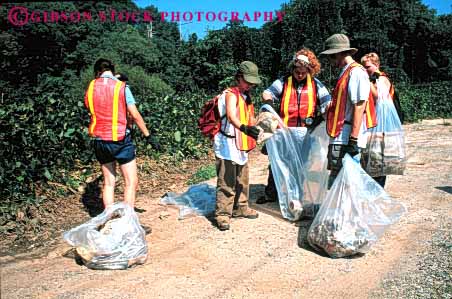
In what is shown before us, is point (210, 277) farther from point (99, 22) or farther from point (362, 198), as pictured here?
point (99, 22)

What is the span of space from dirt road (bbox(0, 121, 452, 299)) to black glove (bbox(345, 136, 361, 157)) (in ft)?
2.84

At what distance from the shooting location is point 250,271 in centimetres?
346

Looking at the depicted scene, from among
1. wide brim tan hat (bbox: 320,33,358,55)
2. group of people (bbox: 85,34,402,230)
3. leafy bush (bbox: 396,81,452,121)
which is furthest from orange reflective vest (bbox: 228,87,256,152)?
leafy bush (bbox: 396,81,452,121)

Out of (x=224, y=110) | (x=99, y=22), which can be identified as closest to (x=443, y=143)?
(x=224, y=110)

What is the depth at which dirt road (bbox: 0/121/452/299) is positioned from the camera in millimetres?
3152

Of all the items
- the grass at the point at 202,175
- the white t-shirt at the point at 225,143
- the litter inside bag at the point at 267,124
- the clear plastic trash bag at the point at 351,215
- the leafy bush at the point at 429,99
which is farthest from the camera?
the leafy bush at the point at 429,99

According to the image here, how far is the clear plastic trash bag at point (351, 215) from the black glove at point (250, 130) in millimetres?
844

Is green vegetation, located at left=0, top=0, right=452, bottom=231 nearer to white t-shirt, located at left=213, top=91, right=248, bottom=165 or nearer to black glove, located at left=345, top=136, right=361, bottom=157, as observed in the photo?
white t-shirt, located at left=213, top=91, right=248, bottom=165

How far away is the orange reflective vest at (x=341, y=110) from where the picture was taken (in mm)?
3774

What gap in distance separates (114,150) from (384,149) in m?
2.57

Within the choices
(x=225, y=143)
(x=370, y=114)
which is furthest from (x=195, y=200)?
(x=370, y=114)

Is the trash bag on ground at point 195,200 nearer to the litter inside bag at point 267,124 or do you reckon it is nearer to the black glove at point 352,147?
the litter inside bag at point 267,124

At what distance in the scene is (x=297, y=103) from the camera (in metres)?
4.61

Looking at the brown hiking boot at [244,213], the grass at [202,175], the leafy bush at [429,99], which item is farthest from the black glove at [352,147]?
the leafy bush at [429,99]
